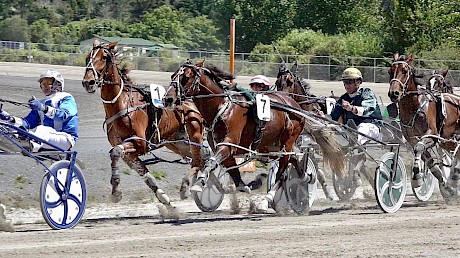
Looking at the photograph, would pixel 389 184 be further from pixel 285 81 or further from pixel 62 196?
pixel 62 196

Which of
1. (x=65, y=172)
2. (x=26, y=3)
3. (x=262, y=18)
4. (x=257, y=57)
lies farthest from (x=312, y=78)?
(x=26, y=3)

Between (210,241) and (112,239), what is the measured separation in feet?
2.89

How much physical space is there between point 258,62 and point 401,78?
1096 inches

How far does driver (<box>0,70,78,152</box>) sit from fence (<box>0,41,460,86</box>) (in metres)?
23.9

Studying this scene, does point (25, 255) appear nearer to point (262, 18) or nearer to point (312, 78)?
point (312, 78)

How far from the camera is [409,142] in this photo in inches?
530

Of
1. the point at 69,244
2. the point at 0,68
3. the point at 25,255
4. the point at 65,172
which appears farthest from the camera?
the point at 0,68

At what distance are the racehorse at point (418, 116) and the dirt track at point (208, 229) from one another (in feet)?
2.07

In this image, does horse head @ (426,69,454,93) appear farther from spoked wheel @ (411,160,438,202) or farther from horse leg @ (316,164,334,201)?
horse leg @ (316,164,334,201)

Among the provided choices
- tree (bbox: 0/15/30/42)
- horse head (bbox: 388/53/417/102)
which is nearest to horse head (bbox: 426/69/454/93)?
horse head (bbox: 388/53/417/102)

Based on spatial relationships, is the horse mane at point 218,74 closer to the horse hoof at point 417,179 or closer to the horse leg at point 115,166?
the horse leg at point 115,166

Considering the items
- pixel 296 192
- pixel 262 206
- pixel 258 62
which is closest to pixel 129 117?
pixel 262 206

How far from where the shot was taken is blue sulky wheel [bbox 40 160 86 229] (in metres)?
9.59

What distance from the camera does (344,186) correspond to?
44.9 ft
